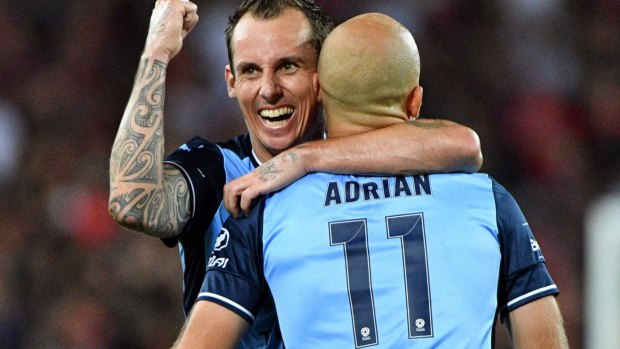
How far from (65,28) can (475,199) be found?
7307 mm

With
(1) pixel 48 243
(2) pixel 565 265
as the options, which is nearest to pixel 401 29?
(2) pixel 565 265

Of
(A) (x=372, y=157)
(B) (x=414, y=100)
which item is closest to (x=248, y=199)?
(A) (x=372, y=157)

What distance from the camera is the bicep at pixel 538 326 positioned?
125 inches

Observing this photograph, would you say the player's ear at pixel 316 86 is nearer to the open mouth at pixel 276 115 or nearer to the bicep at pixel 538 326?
the open mouth at pixel 276 115

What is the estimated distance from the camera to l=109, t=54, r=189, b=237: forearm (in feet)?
11.6

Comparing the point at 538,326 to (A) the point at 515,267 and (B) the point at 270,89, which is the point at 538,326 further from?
(B) the point at 270,89

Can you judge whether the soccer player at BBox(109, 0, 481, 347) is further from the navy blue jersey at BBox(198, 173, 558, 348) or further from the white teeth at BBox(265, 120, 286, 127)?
the navy blue jersey at BBox(198, 173, 558, 348)

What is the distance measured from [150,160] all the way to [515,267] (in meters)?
1.31

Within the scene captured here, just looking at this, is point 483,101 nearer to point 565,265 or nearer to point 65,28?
point 565,265

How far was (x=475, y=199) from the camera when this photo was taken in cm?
323

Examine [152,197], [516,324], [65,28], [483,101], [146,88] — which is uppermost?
[65,28]

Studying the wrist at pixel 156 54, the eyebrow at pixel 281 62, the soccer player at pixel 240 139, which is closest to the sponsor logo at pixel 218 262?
the soccer player at pixel 240 139

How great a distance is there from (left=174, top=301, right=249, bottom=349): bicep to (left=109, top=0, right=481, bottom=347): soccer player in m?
0.35

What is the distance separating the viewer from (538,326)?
3.20 meters
